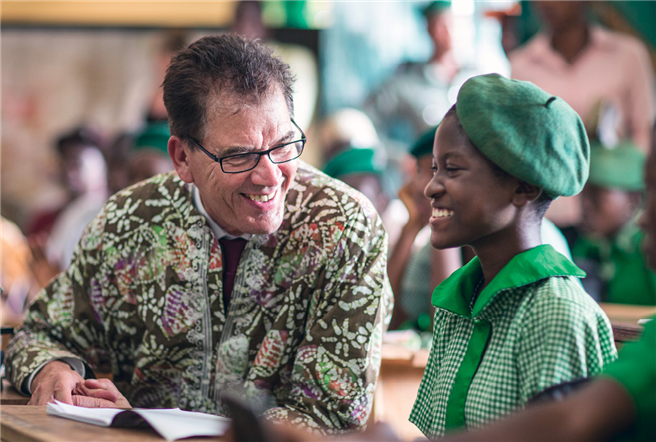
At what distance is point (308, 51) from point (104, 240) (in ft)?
15.1

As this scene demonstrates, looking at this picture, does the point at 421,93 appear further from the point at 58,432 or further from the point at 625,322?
the point at 58,432

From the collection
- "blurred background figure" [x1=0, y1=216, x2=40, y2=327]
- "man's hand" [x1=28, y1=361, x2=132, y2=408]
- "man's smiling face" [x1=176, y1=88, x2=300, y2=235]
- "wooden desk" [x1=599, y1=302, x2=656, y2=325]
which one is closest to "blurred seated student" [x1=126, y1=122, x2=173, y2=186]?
"blurred background figure" [x1=0, y1=216, x2=40, y2=327]

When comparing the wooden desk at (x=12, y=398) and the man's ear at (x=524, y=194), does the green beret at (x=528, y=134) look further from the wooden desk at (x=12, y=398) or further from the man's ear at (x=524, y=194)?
the wooden desk at (x=12, y=398)

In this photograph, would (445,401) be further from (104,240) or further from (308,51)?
(308,51)

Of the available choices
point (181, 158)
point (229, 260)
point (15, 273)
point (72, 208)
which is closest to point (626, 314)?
point (229, 260)

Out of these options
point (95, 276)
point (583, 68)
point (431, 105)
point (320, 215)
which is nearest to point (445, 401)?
point (320, 215)

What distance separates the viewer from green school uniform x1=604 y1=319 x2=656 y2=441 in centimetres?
91

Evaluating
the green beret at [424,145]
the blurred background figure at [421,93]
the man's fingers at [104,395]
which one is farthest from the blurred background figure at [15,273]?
the man's fingers at [104,395]

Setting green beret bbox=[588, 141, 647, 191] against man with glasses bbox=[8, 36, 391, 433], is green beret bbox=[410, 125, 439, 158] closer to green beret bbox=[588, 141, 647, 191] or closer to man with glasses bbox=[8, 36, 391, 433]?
man with glasses bbox=[8, 36, 391, 433]

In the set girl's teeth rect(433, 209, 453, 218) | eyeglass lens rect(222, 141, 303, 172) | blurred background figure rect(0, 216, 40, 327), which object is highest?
eyeglass lens rect(222, 141, 303, 172)

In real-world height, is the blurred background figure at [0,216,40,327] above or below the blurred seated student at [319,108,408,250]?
below

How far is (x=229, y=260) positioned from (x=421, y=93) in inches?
135

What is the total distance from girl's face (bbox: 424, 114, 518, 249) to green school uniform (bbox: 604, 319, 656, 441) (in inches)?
18.5

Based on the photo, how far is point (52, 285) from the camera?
196cm
